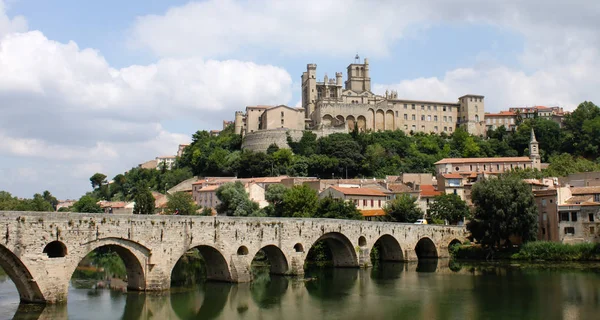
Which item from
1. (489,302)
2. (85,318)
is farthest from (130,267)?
(489,302)

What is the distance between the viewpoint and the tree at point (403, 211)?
60.2 m

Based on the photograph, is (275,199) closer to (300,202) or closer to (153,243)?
Answer: (300,202)

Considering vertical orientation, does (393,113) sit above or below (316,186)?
above

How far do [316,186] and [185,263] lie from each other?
3009cm

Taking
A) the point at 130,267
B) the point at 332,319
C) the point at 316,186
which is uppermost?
the point at 316,186

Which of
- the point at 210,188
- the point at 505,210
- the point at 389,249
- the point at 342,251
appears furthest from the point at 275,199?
the point at 505,210

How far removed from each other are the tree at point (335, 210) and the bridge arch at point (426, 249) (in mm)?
7285

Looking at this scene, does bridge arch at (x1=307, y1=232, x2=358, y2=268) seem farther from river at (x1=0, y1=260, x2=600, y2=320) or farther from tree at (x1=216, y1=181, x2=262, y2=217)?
tree at (x1=216, y1=181, x2=262, y2=217)

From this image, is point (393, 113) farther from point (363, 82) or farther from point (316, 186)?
point (316, 186)

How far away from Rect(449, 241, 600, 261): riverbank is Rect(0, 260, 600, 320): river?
16.2 ft

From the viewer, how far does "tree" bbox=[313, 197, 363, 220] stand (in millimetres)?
55581

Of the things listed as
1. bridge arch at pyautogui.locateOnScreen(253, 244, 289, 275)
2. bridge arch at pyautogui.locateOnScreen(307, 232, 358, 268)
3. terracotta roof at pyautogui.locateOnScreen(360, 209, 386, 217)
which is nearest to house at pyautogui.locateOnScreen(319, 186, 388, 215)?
terracotta roof at pyautogui.locateOnScreen(360, 209, 386, 217)

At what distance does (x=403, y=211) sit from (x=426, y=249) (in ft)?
14.8

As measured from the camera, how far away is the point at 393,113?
396 ft
